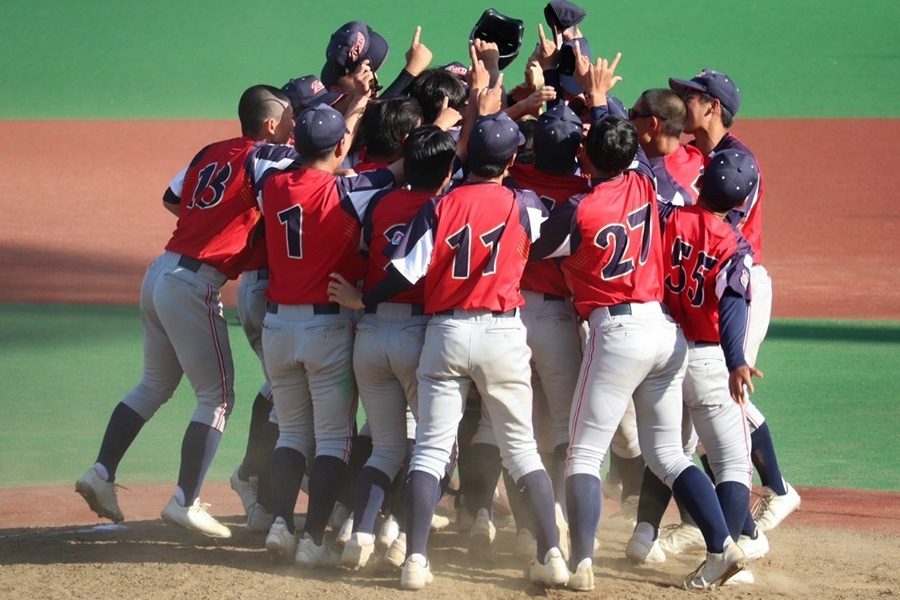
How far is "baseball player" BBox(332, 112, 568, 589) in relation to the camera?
4039 millimetres

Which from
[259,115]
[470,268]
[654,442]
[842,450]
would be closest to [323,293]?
[470,268]

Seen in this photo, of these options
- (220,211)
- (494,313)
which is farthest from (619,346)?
(220,211)

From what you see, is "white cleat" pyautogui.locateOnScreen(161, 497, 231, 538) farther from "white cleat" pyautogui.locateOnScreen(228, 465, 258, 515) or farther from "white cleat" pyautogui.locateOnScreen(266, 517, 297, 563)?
"white cleat" pyautogui.locateOnScreen(228, 465, 258, 515)

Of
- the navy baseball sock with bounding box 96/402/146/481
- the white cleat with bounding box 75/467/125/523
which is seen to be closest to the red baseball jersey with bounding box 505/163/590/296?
the navy baseball sock with bounding box 96/402/146/481

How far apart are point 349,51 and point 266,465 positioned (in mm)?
1891

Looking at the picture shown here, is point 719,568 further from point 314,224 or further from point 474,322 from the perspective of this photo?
point 314,224

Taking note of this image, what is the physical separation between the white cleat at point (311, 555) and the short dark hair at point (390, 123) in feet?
5.09

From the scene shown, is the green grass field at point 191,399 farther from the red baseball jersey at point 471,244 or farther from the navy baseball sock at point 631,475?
the red baseball jersey at point 471,244

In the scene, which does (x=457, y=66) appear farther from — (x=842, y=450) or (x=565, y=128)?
(x=842, y=450)

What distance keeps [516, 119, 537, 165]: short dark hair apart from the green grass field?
92.5 inches

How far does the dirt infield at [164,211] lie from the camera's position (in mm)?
10859

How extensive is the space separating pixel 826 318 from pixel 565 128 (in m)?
6.18

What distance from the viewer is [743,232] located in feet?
16.1

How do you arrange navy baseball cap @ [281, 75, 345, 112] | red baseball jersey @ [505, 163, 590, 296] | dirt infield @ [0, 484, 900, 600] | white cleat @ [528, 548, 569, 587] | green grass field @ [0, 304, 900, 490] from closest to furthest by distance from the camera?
white cleat @ [528, 548, 569, 587]
dirt infield @ [0, 484, 900, 600]
red baseball jersey @ [505, 163, 590, 296]
navy baseball cap @ [281, 75, 345, 112]
green grass field @ [0, 304, 900, 490]
